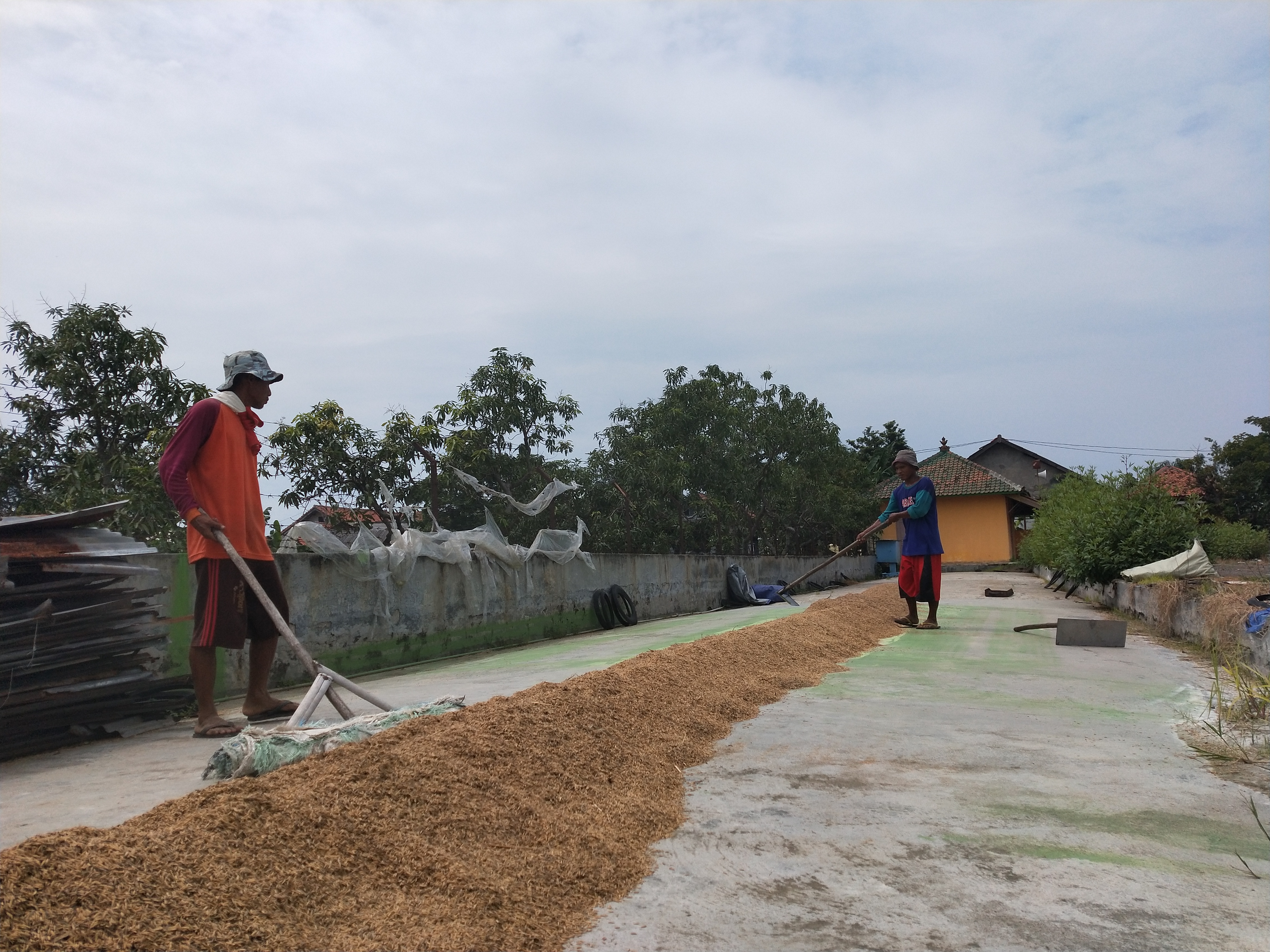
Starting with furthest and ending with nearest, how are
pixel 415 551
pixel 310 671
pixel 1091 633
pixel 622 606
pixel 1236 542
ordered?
pixel 1236 542, pixel 622 606, pixel 415 551, pixel 1091 633, pixel 310 671

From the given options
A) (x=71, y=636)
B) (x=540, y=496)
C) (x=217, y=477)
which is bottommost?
(x=71, y=636)

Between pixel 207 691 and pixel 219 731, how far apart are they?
200mm

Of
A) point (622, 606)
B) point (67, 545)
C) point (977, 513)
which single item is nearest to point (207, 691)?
point (67, 545)

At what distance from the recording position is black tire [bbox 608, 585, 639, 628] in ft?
36.3

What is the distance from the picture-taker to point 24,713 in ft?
11.8

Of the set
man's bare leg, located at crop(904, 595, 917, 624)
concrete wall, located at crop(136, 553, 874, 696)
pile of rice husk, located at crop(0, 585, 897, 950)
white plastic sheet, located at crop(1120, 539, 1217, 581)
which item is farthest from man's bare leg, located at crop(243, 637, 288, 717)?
white plastic sheet, located at crop(1120, 539, 1217, 581)

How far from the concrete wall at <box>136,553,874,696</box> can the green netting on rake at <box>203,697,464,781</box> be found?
231cm

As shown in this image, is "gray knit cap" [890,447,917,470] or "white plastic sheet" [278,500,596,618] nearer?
"white plastic sheet" [278,500,596,618]

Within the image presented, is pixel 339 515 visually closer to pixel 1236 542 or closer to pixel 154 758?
pixel 154 758

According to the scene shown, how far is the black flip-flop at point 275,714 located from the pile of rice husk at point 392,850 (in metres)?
1.42

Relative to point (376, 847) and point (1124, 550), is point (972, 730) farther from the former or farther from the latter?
point (1124, 550)

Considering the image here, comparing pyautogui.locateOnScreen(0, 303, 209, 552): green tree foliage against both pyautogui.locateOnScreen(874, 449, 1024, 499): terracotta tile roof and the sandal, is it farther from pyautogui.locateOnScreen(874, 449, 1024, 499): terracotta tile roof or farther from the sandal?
pyautogui.locateOnScreen(874, 449, 1024, 499): terracotta tile roof

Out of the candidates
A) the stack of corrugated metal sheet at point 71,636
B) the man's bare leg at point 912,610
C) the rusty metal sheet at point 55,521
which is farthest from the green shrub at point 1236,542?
the rusty metal sheet at point 55,521

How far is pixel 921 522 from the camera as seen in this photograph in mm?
8750
